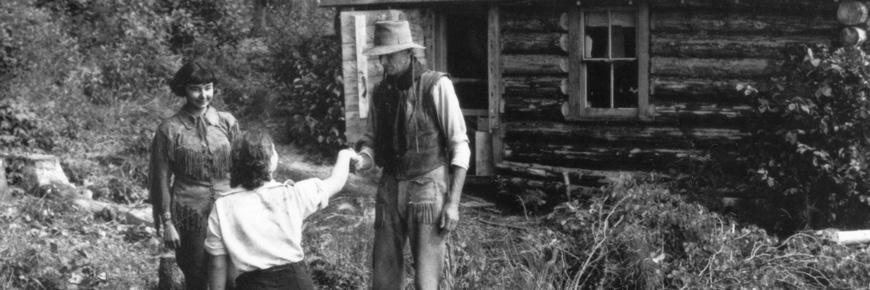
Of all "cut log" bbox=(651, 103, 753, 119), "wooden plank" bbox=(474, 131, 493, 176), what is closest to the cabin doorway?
"wooden plank" bbox=(474, 131, 493, 176)

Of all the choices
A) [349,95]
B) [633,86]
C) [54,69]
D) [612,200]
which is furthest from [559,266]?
[54,69]

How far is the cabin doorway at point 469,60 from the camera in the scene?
12375 millimetres

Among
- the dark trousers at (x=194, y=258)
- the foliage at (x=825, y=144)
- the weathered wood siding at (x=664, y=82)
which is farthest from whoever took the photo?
the weathered wood siding at (x=664, y=82)

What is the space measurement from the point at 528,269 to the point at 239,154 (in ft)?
9.17

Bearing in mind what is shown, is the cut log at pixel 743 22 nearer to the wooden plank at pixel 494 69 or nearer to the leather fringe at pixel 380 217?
the wooden plank at pixel 494 69

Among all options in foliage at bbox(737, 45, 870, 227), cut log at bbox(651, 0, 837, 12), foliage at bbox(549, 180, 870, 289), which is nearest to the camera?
foliage at bbox(549, 180, 870, 289)

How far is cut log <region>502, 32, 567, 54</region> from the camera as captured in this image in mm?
11227

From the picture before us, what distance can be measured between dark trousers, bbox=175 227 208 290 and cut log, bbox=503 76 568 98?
577 centimetres

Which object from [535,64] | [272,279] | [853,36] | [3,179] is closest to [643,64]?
[535,64]

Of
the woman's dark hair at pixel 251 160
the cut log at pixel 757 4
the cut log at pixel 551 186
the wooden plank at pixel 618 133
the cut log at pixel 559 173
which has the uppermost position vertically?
the cut log at pixel 757 4

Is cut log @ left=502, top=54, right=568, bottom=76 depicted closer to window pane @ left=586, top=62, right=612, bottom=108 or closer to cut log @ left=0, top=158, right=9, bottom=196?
window pane @ left=586, top=62, right=612, bottom=108

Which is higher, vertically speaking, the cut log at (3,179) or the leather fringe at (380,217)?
the leather fringe at (380,217)

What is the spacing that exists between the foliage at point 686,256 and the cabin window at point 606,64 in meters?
3.09

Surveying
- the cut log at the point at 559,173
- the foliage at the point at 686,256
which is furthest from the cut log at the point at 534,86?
the foliage at the point at 686,256
